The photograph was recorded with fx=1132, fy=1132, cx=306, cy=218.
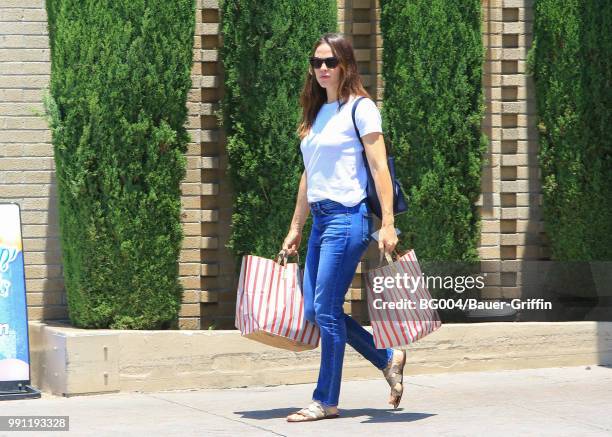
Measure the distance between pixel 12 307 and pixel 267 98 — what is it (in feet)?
7.00

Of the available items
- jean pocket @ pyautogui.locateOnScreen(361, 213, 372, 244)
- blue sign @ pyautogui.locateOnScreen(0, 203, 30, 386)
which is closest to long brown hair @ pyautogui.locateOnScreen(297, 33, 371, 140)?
jean pocket @ pyautogui.locateOnScreen(361, 213, 372, 244)

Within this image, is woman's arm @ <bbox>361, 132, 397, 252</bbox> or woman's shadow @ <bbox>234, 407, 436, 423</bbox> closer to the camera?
woman's arm @ <bbox>361, 132, 397, 252</bbox>

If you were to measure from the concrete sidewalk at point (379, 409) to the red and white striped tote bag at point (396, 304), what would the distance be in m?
0.45

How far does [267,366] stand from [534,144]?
9.18 feet

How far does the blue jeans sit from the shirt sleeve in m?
0.36

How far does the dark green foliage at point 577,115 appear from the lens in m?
8.12

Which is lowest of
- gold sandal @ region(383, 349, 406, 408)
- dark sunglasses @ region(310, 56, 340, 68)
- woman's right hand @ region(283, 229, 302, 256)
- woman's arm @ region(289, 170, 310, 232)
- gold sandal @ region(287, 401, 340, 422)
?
gold sandal @ region(287, 401, 340, 422)

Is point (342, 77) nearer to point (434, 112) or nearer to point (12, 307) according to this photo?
point (434, 112)

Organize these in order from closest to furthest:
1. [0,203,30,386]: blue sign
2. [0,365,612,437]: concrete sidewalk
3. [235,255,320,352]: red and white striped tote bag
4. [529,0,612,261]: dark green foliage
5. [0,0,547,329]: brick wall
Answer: [0,365,612,437]: concrete sidewalk < [235,255,320,352]: red and white striped tote bag < [0,203,30,386]: blue sign < [0,0,547,329]: brick wall < [529,0,612,261]: dark green foliage

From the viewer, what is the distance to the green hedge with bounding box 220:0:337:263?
7461mm

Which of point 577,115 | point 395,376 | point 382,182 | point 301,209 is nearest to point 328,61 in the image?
point 382,182

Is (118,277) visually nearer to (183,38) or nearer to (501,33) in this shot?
(183,38)

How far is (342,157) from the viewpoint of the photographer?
223 inches

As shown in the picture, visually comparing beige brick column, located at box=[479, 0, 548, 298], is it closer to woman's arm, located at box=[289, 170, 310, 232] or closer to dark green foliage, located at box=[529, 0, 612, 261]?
dark green foliage, located at box=[529, 0, 612, 261]
